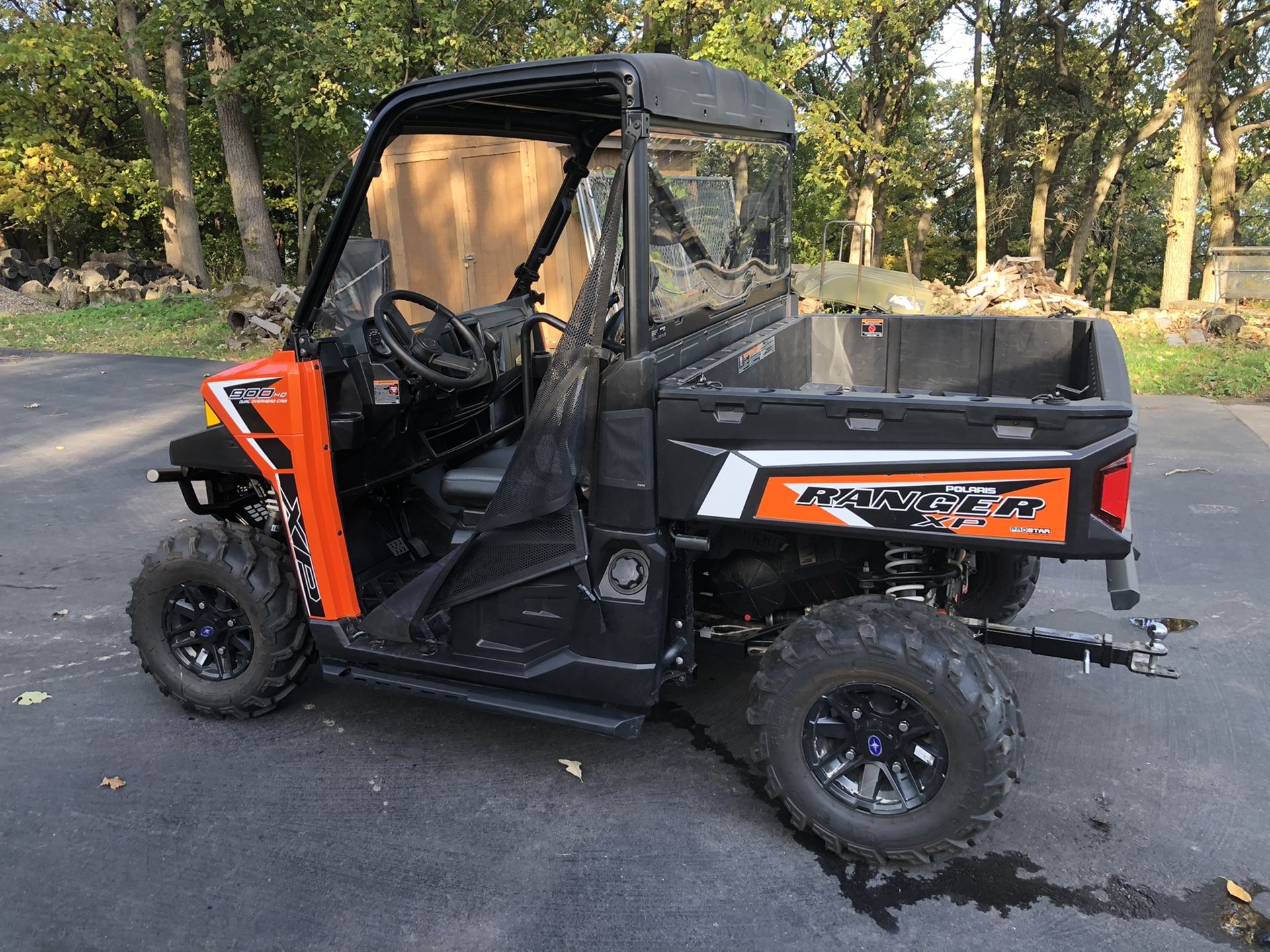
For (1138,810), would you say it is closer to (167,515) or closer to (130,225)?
(167,515)

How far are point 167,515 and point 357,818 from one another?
3746mm

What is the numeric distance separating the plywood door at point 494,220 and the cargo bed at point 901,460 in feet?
6.43

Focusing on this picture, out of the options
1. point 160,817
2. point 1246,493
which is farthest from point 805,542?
point 1246,493

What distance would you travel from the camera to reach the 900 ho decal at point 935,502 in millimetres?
2336

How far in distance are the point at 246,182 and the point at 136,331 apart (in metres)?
3.17

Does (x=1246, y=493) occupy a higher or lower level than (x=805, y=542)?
lower

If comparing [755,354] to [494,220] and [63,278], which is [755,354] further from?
[63,278]

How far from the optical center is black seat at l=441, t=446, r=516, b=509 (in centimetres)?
330

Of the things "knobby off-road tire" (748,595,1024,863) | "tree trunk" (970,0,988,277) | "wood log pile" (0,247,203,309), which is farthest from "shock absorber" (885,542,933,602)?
"wood log pile" (0,247,203,309)

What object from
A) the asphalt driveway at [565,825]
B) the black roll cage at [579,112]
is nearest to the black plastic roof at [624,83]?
the black roll cage at [579,112]

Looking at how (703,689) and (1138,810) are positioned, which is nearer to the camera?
(1138,810)

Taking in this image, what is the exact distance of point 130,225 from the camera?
24.5 m

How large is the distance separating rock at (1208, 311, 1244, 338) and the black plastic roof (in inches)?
431

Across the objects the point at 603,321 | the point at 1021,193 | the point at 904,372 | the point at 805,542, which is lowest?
the point at 805,542
